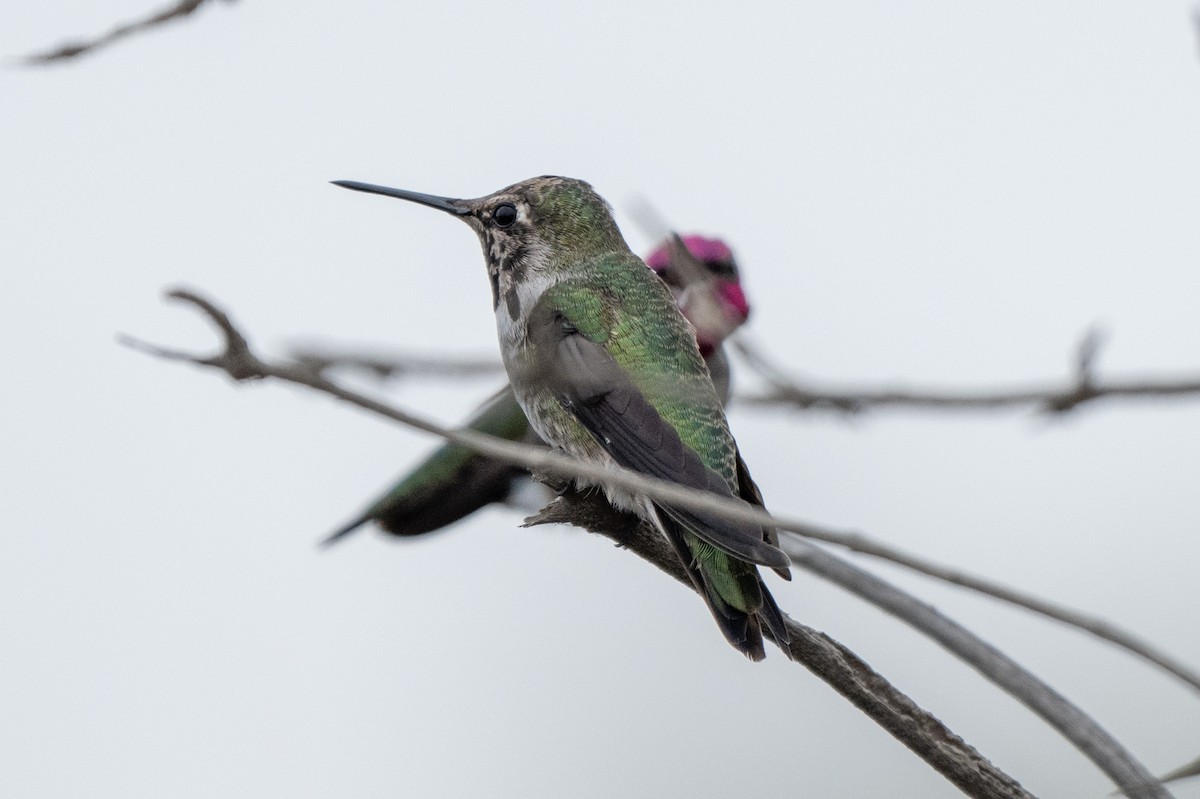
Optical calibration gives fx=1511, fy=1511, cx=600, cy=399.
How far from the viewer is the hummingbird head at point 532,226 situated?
16.8 ft

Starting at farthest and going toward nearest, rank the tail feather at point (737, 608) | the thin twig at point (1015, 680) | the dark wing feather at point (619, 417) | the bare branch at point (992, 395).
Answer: the dark wing feather at point (619, 417), the tail feather at point (737, 608), the thin twig at point (1015, 680), the bare branch at point (992, 395)

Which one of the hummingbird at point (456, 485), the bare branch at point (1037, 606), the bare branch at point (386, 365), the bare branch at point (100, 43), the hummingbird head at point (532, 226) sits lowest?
the bare branch at point (1037, 606)

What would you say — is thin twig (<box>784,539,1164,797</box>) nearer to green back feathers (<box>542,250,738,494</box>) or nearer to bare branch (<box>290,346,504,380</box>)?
bare branch (<box>290,346,504,380</box>)

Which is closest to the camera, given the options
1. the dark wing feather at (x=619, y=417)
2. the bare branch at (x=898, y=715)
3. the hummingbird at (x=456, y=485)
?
the bare branch at (x=898, y=715)

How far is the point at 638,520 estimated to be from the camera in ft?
13.4

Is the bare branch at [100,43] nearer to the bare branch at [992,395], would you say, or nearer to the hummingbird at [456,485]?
the bare branch at [992,395]

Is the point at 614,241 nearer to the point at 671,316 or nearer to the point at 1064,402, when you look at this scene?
the point at 671,316

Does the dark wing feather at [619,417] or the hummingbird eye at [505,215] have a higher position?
the hummingbird eye at [505,215]

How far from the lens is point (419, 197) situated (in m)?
5.08

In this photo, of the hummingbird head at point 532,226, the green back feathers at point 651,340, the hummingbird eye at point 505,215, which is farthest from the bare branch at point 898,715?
the hummingbird eye at point 505,215

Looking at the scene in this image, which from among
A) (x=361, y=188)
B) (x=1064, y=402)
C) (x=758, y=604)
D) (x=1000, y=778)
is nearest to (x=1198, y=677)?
(x=1064, y=402)

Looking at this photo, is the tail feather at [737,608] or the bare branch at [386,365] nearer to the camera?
the bare branch at [386,365]

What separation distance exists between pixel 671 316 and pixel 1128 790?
268 centimetres

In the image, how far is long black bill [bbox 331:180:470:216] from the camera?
16.2ft
